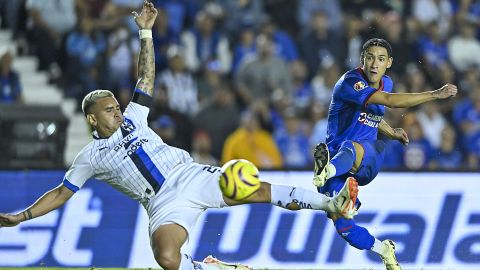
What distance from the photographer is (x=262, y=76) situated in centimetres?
1748

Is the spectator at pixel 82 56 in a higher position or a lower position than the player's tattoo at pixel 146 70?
lower

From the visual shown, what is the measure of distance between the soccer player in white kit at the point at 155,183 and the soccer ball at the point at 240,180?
126 millimetres

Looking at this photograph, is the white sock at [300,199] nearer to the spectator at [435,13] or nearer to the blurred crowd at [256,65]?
the blurred crowd at [256,65]

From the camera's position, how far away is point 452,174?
13.4 m

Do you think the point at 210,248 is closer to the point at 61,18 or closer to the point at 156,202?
the point at 156,202

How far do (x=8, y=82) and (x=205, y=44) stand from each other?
Answer: 10.4ft

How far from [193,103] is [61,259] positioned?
16.0ft

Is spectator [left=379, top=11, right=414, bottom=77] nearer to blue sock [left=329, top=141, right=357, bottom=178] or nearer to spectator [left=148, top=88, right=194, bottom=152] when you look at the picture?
spectator [left=148, top=88, right=194, bottom=152]

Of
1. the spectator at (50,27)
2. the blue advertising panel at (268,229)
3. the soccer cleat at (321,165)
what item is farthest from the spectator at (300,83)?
the soccer cleat at (321,165)

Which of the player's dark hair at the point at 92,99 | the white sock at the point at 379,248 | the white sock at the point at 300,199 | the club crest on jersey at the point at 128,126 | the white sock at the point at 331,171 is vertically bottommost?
the white sock at the point at 379,248

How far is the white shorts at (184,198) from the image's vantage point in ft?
32.4

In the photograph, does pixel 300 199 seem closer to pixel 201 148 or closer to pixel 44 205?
pixel 44 205

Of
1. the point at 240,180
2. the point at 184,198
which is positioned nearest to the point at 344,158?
the point at 240,180

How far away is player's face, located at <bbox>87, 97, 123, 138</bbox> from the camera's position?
Answer: 1025 centimetres
